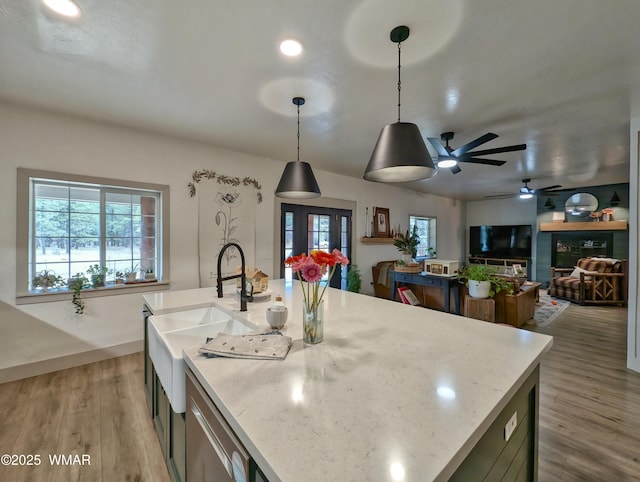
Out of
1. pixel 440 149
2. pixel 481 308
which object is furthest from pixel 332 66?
pixel 481 308

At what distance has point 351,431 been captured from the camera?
0.71m

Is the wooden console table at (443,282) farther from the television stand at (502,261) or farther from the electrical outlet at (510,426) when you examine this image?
the television stand at (502,261)

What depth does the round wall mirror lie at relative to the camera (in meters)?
6.58

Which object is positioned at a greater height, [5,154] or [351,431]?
[5,154]

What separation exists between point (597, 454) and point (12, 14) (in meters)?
4.43

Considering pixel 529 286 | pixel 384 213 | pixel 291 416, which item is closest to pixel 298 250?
pixel 384 213

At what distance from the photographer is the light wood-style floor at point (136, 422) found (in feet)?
5.59

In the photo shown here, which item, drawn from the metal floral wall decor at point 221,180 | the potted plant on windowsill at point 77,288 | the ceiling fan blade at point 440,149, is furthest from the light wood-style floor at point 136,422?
the ceiling fan blade at point 440,149

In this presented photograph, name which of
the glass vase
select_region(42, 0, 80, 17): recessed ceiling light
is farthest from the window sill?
the glass vase

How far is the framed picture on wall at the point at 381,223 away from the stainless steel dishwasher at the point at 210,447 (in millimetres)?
5471

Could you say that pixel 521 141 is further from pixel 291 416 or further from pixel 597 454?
pixel 291 416

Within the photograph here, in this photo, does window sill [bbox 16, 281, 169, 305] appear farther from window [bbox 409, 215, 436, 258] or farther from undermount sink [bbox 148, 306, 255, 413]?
window [bbox 409, 215, 436, 258]

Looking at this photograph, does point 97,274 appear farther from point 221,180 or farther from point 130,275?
point 221,180

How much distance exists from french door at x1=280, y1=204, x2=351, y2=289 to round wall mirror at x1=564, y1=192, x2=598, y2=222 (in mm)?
5533
